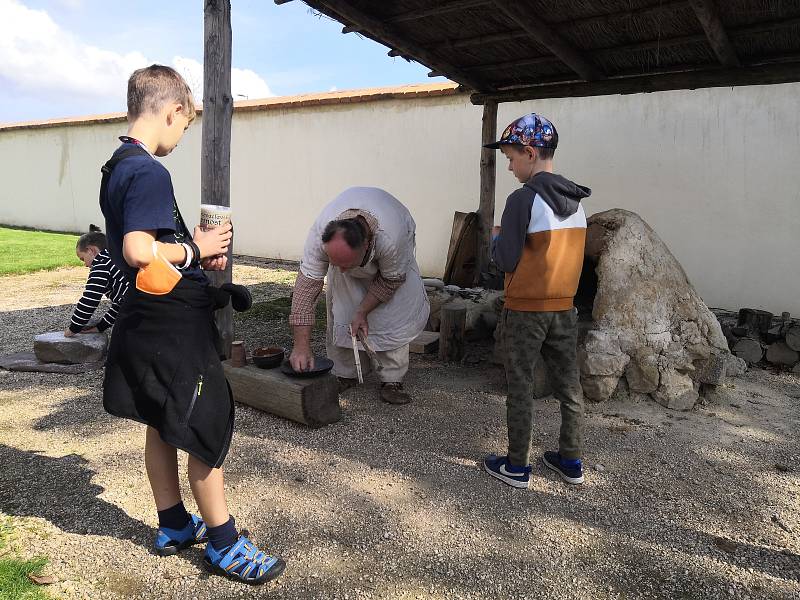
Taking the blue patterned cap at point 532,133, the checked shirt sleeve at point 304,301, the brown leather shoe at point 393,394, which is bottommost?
the brown leather shoe at point 393,394

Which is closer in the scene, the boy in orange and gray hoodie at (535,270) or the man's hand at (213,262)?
the man's hand at (213,262)

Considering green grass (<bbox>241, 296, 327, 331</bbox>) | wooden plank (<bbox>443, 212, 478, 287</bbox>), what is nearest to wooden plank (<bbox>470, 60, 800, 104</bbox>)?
wooden plank (<bbox>443, 212, 478, 287</bbox>)

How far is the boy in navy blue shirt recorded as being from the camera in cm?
161

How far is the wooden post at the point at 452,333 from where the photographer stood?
4.82 m

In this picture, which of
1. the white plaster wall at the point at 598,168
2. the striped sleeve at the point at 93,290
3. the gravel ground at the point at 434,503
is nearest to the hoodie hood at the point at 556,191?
the gravel ground at the point at 434,503

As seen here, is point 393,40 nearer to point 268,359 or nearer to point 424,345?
point 424,345

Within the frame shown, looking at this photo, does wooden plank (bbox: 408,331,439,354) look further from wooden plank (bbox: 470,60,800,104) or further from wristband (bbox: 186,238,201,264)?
wristband (bbox: 186,238,201,264)

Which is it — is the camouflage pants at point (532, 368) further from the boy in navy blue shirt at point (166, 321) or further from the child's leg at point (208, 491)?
the child's leg at point (208, 491)

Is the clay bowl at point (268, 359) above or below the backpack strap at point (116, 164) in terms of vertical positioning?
below

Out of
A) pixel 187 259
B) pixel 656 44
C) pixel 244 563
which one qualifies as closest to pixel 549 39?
pixel 656 44

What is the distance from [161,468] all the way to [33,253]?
1049cm

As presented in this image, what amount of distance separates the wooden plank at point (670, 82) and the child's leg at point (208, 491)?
4.81 m

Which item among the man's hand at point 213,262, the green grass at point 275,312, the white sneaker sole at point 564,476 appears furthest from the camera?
the green grass at point 275,312

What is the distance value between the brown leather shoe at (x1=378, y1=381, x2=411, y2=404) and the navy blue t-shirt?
2308 millimetres
